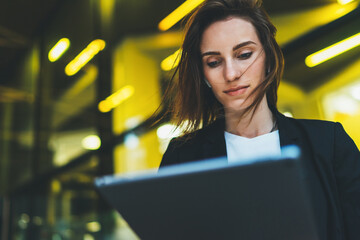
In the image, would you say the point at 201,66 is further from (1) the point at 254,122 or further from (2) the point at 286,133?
(2) the point at 286,133

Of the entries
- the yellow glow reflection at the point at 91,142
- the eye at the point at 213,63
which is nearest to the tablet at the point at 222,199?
the eye at the point at 213,63

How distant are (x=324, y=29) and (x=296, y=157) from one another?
162cm

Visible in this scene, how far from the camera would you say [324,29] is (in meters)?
2.03

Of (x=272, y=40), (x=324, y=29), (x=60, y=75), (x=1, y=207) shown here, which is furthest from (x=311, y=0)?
(x=1, y=207)

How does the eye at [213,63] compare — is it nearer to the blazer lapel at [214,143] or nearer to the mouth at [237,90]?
the mouth at [237,90]

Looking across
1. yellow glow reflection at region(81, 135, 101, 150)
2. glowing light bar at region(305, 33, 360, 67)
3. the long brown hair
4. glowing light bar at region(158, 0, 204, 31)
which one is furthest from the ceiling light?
yellow glow reflection at region(81, 135, 101, 150)

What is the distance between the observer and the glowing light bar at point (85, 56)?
14.3 feet

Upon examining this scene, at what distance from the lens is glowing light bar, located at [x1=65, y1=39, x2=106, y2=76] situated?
4.34 metres

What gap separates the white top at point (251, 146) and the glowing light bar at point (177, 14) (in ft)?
4.13

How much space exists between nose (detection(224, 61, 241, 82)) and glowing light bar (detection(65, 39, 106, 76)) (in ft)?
10.4

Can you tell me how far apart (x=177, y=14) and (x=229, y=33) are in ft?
5.30

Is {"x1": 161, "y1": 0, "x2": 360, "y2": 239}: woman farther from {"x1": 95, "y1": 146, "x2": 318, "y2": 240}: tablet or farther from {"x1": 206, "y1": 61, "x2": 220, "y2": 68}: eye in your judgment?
{"x1": 95, "y1": 146, "x2": 318, "y2": 240}: tablet

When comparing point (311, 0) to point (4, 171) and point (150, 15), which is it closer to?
point (150, 15)

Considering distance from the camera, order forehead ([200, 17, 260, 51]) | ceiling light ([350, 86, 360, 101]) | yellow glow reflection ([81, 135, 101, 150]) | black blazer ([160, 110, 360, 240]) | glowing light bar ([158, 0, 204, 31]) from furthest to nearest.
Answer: yellow glow reflection ([81, 135, 101, 150]) < glowing light bar ([158, 0, 204, 31]) < ceiling light ([350, 86, 360, 101]) < forehead ([200, 17, 260, 51]) < black blazer ([160, 110, 360, 240])
